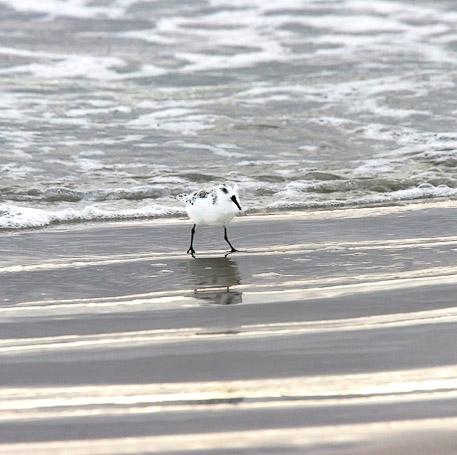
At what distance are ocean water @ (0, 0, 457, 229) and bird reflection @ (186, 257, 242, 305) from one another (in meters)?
1.89

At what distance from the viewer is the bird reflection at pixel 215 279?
5.02m

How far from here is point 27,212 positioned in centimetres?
752

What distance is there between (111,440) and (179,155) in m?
7.62

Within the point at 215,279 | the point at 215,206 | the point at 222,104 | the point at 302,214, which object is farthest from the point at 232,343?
the point at 222,104

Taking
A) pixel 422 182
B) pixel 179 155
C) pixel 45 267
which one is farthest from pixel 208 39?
pixel 45 267

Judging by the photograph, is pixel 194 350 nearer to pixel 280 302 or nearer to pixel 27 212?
pixel 280 302

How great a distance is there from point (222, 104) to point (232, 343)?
31.2 feet

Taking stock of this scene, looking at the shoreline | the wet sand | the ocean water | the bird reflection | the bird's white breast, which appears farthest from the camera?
the ocean water

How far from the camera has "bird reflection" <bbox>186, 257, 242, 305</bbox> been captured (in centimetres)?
502

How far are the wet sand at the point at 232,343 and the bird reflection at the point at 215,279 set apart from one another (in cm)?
2

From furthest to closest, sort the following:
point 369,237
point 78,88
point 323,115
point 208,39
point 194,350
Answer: point 208,39 → point 78,88 → point 323,115 → point 369,237 → point 194,350

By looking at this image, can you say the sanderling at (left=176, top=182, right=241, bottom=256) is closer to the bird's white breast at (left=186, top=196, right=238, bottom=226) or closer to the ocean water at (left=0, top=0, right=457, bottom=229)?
the bird's white breast at (left=186, top=196, right=238, bottom=226)

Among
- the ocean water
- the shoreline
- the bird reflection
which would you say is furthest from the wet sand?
the ocean water

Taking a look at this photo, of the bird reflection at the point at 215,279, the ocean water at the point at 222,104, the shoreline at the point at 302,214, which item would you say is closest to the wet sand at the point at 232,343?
the bird reflection at the point at 215,279
